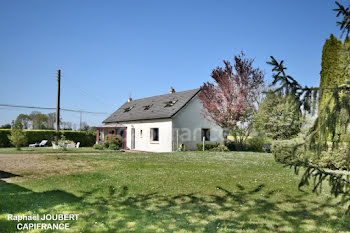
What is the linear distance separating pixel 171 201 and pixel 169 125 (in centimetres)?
1785

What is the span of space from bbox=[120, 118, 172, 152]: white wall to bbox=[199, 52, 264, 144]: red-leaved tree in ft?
14.5

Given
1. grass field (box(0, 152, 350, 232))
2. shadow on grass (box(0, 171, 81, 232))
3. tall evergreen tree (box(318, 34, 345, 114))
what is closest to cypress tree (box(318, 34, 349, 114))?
tall evergreen tree (box(318, 34, 345, 114))

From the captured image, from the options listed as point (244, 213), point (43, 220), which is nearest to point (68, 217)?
point (43, 220)

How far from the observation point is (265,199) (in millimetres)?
7754

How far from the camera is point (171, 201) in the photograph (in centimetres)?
759

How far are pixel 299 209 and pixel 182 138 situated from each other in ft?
63.4

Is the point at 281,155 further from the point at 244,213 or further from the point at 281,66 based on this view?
the point at 281,66

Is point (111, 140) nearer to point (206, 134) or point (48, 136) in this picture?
point (206, 134)

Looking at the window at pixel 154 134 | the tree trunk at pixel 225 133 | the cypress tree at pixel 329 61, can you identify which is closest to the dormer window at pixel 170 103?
the window at pixel 154 134

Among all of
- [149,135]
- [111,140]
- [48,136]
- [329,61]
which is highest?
[329,61]

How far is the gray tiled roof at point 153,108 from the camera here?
26.8 meters

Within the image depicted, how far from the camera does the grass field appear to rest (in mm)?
5855

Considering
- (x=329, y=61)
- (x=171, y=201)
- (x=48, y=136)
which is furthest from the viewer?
(x=48, y=136)

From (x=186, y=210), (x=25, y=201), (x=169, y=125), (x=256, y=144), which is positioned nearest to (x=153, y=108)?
(x=169, y=125)
